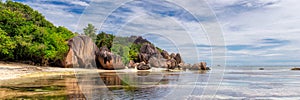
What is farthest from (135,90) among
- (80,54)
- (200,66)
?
(200,66)

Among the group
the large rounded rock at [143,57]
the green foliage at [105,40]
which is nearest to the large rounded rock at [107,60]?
the green foliage at [105,40]

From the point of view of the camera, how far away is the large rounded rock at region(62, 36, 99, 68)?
40312 mm

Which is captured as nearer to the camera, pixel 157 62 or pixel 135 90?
pixel 135 90

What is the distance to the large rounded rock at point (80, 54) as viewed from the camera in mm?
40312

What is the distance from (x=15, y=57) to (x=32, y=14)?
9738 millimetres

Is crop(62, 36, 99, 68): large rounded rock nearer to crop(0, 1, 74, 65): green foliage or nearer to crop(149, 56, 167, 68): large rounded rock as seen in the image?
crop(0, 1, 74, 65): green foliage

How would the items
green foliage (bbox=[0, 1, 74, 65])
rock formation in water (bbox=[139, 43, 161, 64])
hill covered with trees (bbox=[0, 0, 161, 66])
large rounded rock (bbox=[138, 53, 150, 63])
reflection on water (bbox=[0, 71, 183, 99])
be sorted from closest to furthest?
reflection on water (bbox=[0, 71, 183, 99]), green foliage (bbox=[0, 1, 74, 65]), hill covered with trees (bbox=[0, 0, 161, 66]), large rounded rock (bbox=[138, 53, 150, 63]), rock formation in water (bbox=[139, 43, 161, 64])

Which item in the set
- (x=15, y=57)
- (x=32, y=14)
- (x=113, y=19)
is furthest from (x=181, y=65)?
(x=113, y=19)

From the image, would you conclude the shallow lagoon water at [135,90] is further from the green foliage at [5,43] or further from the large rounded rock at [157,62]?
the large rounded rock at [157,62]

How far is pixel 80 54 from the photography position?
42.7 meters

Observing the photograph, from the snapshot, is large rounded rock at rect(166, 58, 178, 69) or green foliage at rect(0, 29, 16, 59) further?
large rounded rock at rect(166, 58, 178, 69)

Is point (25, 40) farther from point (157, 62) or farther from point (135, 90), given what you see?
point (157, 62)

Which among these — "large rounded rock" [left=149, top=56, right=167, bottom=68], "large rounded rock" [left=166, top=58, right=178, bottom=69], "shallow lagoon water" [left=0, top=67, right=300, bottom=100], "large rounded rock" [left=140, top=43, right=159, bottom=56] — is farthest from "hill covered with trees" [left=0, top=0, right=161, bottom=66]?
"large rounded rock" [left=166, top=58, right=178, bottom=69]

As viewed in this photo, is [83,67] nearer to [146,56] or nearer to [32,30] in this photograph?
[32,30]
